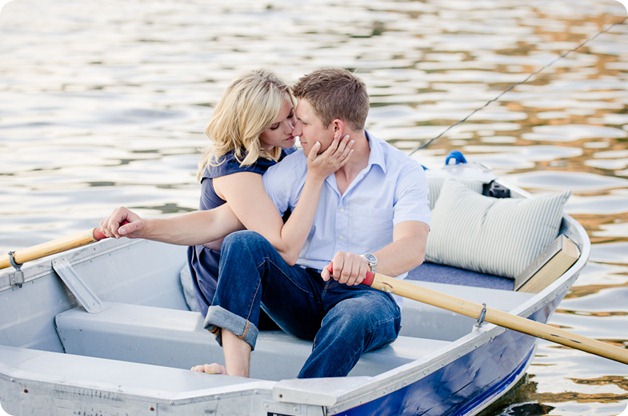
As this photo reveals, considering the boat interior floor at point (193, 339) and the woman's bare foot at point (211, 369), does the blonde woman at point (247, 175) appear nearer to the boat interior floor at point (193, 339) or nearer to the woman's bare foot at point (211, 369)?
the boat interior floor at point (193, 339)

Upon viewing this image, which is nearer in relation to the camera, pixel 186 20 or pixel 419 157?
pixel 419 157

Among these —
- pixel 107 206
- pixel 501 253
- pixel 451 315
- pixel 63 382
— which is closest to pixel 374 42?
pixel 107 206

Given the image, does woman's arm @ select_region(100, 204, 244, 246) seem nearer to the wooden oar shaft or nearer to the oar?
the oar

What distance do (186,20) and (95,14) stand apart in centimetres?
143

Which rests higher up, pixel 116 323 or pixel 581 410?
pixel 116 323

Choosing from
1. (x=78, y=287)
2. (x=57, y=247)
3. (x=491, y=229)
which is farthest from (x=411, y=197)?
(x=491, y=229)

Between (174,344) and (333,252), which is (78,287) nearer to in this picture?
(174,344)

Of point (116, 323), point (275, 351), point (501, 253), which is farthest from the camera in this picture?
point (501, 253)

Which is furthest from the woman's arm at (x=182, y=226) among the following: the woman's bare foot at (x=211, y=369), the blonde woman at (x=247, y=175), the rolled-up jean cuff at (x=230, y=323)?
the woman's bare foot at (x=211, y=369)

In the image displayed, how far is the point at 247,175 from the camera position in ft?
10.5

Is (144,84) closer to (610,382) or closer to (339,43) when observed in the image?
(339,43)

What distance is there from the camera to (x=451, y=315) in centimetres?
359

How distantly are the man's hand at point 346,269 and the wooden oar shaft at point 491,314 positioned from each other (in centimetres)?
4

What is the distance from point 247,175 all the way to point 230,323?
542mm
